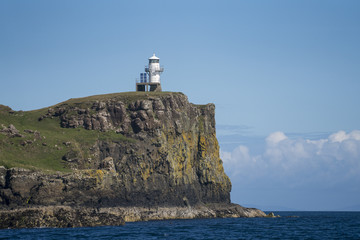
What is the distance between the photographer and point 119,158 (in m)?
123

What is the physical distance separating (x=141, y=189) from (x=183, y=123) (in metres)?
24.6

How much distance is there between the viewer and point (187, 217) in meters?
127

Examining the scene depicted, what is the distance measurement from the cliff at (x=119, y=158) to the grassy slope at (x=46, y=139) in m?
0.21

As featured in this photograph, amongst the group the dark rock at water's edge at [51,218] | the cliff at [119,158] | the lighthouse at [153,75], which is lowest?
the dark rock at water's edge at [51,218]

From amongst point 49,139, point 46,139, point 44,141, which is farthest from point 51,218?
point 49,139

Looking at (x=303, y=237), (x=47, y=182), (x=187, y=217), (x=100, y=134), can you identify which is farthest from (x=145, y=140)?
(x=303, y=237)

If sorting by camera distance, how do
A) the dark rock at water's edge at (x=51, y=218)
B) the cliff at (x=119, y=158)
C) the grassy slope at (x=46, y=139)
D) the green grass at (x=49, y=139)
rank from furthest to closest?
the green grass at (x=49, y=139)
the grassy slope at (x=46, y=139)
the cliff at (x=119, y=158)
the dark rock at water's edge at (x=51, y=218)

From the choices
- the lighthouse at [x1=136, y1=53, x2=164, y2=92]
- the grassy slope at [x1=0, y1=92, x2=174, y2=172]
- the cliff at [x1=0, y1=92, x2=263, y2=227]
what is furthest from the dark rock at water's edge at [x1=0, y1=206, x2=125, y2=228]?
the lighthouse at [x1=136, y1=53, x2=164, y2=92]

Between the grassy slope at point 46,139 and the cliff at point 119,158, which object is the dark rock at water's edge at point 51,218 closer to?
the cliff at point 119,158

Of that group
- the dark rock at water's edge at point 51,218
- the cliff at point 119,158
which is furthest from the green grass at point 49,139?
the dark rock at water's edge at point 51,218

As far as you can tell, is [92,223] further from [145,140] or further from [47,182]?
[145,140]

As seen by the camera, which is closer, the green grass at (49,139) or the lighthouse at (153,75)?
the green grass at (49,139)

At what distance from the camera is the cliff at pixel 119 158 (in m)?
101

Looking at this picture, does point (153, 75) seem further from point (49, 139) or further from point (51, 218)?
point (51, 218)
